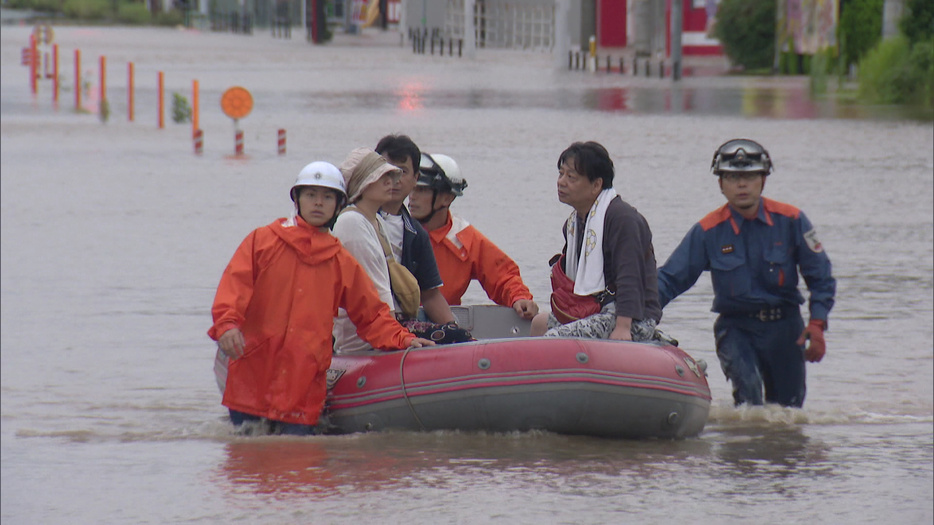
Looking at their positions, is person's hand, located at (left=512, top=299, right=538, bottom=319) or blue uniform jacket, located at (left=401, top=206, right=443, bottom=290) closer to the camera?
blue uniform jacket, located at (left=401, top=206, right=443, bottom=290)

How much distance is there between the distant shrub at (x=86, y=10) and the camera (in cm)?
9569

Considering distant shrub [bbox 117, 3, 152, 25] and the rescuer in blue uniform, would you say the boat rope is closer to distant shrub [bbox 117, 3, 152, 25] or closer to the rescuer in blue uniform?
the rescuer in blue uniform

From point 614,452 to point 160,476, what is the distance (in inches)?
74.9

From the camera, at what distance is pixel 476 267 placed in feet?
25.9

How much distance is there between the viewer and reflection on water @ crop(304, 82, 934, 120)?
29.7 meters

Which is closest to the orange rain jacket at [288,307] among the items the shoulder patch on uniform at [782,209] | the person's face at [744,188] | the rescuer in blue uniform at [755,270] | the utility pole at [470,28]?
the rescuer in blue uniform at [755,270]

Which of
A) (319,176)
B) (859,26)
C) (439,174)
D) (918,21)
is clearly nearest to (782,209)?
A: (439,174)

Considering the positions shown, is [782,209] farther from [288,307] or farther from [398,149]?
[288,307]

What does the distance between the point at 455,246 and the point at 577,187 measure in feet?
4.10

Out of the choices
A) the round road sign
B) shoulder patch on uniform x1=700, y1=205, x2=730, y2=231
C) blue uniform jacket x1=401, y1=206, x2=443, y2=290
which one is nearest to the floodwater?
the round road sign

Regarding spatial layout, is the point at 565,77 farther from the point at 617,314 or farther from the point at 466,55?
the point at 617,314

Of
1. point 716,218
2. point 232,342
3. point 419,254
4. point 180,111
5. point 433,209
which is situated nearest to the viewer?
point 232,342

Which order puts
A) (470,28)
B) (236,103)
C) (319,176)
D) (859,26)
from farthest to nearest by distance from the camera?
(470,28)
(859,26)
(236,103)
(319,176)

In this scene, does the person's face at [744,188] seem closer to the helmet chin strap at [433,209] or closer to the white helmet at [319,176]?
the helmet chin strap at [433,209]
